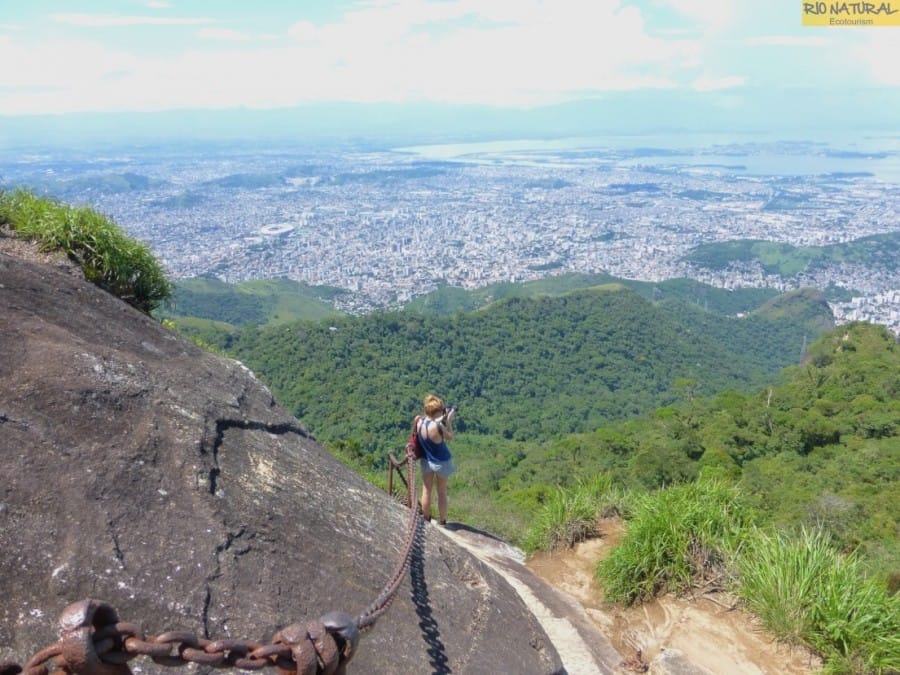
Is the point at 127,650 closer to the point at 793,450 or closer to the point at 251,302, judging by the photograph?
the point at 793,450

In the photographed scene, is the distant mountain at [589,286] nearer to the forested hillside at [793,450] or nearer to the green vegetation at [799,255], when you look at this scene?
the green vegetation at [799,255]

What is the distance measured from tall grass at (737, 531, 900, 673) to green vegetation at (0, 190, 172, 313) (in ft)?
20.2

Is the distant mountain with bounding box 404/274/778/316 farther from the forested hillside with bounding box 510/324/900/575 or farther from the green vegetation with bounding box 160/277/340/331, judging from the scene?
the forested hillside with bounding box 510/324/900/575

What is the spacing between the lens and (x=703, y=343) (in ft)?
215

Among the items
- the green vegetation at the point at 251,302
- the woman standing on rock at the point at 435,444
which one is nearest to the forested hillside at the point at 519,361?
the green vegetation at the point at 251,302

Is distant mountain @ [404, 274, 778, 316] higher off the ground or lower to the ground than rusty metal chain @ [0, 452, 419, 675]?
lower

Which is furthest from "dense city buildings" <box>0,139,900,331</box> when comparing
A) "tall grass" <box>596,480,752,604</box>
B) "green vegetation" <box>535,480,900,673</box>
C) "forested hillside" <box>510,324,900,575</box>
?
"tall grass" <box>596,480,752,604</box>

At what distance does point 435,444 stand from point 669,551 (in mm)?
2375

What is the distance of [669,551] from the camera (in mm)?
5469

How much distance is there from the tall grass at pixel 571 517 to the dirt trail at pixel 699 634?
89cm

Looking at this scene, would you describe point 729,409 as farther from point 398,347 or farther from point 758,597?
point 758,597

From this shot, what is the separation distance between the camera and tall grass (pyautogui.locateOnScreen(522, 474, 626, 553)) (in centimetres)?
676

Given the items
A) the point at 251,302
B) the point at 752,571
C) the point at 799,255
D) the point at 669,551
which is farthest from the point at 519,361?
the point at 799,255

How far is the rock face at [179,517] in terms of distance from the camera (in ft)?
9.48
